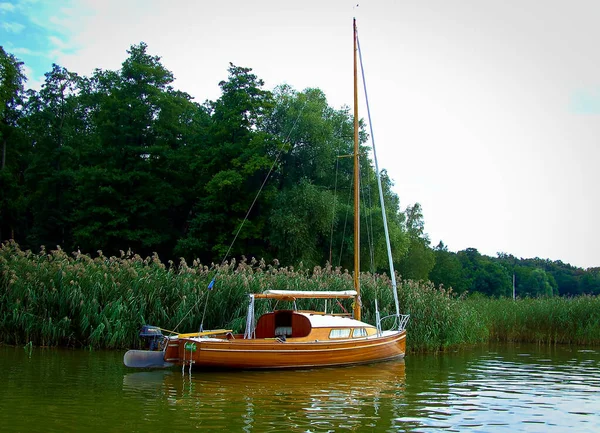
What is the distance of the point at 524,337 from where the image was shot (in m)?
28.1

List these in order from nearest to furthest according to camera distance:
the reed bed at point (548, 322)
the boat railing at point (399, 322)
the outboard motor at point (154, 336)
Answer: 1. the outboard motor at point (154, 336)
2. the boat railing at point (399, 322)
3. the reed bed at point (548, 322)

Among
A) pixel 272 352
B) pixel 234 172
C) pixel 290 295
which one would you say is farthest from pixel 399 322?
pixel 234 172

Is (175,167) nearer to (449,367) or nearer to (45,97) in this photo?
(45,97)

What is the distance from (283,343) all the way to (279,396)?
3.55 m

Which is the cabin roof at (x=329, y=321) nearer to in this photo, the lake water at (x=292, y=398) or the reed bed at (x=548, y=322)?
the lake water at (x=292, y=398)

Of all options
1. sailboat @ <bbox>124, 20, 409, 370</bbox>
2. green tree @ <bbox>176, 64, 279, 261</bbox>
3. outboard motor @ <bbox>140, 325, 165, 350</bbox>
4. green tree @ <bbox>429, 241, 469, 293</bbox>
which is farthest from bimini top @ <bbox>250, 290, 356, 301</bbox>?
green tree @ <bbox>429, 241, 469, 293</bbox>

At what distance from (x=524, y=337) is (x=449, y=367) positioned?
1088 centimetres

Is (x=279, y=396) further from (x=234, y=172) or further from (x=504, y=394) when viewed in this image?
(x=234, y=172)

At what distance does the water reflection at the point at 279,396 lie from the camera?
10.7 metres

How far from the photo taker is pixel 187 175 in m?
46.1

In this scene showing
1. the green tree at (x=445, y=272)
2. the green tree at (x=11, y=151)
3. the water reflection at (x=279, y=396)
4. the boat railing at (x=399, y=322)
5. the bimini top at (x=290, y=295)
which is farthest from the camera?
the green tree at (x=445, y=272)

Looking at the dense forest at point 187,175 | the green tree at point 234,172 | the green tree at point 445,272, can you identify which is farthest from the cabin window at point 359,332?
the green tree at point 445,272

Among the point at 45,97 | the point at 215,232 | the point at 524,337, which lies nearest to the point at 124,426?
the point at 524,337

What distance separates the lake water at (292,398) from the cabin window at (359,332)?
0.99 meters
